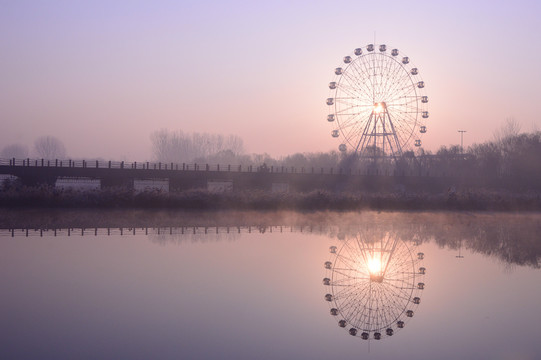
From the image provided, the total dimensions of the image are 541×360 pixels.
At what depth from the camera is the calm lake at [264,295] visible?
7797mm

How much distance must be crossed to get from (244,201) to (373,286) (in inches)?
895

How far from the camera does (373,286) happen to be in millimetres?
13102

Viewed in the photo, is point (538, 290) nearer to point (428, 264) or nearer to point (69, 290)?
point (428, 264)

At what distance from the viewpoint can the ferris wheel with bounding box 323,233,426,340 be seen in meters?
9.82

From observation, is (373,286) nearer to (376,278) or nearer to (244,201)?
(376,278)

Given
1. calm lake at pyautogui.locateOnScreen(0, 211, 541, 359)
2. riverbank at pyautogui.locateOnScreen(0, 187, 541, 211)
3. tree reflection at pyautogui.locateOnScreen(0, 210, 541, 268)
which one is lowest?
calm lake at pyautogui.locateOnScreen(0, 211, 541, 359)

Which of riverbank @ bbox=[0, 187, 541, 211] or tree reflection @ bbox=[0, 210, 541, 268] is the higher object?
riverbank @ bbox=[0, 187, 541, 211]

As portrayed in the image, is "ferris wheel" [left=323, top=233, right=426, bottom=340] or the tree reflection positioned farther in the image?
the tree reflection

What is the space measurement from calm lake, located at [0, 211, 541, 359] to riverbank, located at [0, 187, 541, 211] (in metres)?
10.6

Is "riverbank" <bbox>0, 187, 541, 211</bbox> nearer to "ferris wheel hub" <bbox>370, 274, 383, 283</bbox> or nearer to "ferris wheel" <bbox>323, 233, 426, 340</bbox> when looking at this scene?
"ferris wheel" <bbox>323, 233, 426, 340</bbox>

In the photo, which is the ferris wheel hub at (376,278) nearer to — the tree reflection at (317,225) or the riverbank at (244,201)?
the tree reflection at (317,225)

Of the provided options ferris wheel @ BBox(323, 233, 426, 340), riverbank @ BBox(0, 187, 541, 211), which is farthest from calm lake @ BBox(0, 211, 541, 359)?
riverbank @ BBox(0, 187, 541, 211)

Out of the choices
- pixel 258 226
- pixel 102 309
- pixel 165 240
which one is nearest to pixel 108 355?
pixel 102 309

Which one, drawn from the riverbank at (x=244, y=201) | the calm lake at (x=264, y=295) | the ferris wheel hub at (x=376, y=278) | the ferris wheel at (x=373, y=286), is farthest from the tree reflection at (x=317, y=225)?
the ferris wheel hub at (x=376, y=278)
